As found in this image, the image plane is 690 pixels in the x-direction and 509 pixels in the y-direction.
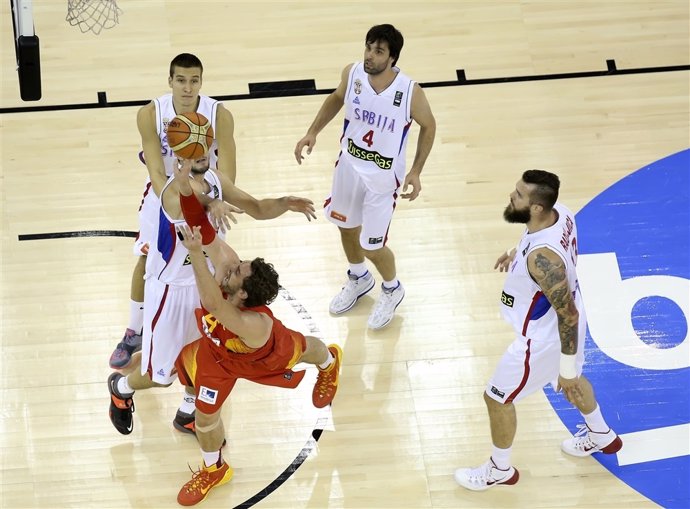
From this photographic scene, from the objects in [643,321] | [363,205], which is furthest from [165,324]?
[643,321]

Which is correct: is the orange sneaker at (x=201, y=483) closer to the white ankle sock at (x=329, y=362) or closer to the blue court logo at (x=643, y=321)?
the white ankle sock at (x=329, y=362)

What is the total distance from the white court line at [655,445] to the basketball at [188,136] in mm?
3153

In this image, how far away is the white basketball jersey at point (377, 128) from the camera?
6.41 metres

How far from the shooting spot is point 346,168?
21.9 ft

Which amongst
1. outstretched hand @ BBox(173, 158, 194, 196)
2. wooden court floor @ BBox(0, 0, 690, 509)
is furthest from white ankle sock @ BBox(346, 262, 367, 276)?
outstretched hand @ BBox(173, 158, 194, 196)

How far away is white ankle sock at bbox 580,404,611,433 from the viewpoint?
617 centimetres

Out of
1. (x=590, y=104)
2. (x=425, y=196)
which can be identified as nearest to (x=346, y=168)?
(x=425, y=196)

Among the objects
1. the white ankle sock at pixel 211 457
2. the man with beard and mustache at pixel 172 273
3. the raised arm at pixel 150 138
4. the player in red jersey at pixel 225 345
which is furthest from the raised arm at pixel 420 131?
the white ankle sock at pixel 211 457

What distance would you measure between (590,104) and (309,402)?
3609 mm

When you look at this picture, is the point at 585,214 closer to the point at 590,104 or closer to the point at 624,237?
the point at 624,237

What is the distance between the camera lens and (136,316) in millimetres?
6672

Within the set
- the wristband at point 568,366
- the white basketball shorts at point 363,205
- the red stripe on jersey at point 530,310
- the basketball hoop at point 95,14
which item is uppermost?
the basketball hoop at point 95,14

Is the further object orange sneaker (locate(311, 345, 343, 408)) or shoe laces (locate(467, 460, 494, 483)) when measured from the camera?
orange sneaker (locate(311, 345, 343, 408))

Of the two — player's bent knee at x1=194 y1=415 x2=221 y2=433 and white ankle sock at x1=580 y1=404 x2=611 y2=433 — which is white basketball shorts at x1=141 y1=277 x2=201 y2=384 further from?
→ white ankle sock at x1=580 y1=404 x2=611 y2=433
